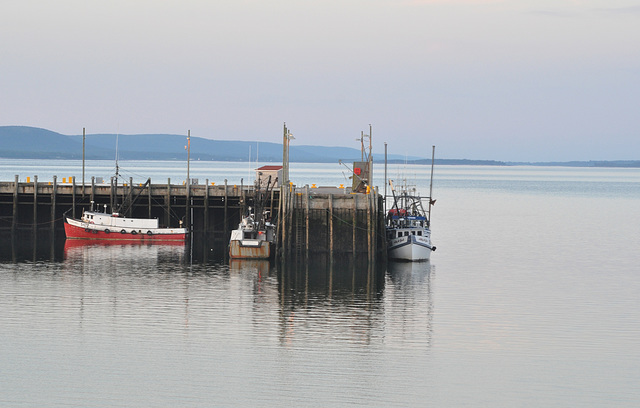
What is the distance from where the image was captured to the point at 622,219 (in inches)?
4567

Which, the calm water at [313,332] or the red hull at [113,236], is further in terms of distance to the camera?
the red hull at [113,236]

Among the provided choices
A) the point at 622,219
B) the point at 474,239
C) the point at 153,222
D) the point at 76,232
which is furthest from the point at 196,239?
the point at 622,219

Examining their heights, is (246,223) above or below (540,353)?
above

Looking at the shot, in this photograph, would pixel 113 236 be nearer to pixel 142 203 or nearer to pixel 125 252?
pixel 142 203

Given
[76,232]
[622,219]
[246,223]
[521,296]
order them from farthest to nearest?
1. [622,219]
2. [76,232]
3. [246,223]
4. [521,296]

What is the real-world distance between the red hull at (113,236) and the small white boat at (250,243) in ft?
37.1

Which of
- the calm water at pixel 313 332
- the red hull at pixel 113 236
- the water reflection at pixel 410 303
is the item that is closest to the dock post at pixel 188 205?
the red hull at pixel 113 236

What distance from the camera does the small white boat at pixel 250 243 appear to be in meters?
61.9

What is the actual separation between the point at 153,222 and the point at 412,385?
1765 inches

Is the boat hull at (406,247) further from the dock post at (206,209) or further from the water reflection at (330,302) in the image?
the dock post at (206,209)

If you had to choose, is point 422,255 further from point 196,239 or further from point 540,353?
point 540,353

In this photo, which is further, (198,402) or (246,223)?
(246,223)

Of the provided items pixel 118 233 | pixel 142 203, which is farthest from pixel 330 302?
pixel 142 203

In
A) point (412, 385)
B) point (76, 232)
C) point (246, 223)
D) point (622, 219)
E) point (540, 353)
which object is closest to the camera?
point (412, 385)
